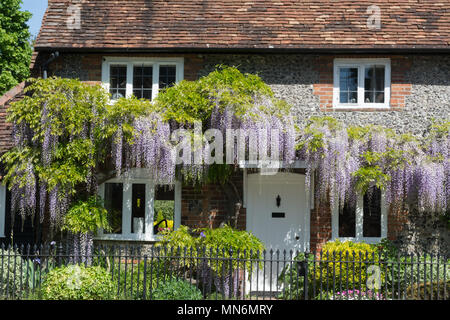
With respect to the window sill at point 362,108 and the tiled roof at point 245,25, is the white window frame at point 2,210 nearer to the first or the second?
the tiled roof at point 245,25

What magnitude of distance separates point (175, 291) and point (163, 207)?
3153mm

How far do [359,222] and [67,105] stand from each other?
6186mm

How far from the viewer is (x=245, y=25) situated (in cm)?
1246

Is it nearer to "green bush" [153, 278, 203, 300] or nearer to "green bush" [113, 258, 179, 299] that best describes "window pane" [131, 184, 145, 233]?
"green bush" [113, 258, 179, 299]

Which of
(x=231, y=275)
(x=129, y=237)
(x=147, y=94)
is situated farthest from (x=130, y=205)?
(x=231, y=275)

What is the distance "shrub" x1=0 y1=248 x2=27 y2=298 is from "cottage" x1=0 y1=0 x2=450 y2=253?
78.8 inches

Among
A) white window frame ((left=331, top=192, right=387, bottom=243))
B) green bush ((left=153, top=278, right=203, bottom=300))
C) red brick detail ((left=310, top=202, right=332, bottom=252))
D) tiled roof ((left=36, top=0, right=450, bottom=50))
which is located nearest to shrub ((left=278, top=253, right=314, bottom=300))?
red brick detail ((left=310, top=202, right=332, bottom=252))

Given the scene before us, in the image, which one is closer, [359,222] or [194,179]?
[194,179]

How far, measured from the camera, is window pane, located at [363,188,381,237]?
11.6 m

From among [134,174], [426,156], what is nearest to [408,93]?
[426,156]

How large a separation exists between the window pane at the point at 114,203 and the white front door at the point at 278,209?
2665 mm

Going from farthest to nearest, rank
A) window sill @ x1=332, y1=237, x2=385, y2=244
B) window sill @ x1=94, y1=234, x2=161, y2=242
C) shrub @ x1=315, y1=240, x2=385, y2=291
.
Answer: window sill @ x1=94, y1=234, x2=161, y2=242 < window sill @ x1=332, y1=237, x2=385, y2=244 < shrub @ x1=315, y1=240, x2=385, y2=291

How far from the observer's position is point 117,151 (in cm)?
1065

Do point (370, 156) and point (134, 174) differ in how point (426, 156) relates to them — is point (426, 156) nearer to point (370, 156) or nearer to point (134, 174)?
point (370, 156)
